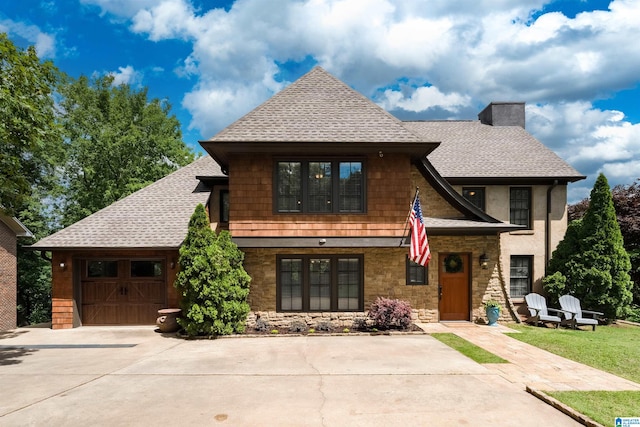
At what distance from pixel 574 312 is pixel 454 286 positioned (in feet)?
14.7

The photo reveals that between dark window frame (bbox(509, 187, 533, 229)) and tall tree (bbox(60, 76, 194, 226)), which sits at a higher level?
tall tree (bbox(60, 76, 194, 226))

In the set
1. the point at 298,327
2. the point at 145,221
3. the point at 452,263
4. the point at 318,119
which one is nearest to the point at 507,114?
the point at 452,263

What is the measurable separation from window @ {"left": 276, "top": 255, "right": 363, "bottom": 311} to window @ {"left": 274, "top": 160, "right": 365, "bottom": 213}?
173 cm

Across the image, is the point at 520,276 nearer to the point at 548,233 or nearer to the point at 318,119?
the point at 548,233

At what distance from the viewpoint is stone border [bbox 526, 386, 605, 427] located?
5.18 metres

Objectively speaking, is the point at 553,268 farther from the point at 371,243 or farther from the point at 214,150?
the point at 214,150

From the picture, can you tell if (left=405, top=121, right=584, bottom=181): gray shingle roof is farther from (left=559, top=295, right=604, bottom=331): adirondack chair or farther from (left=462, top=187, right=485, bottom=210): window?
(left=559, top=295, right=604, bottom=331): adirondack chair

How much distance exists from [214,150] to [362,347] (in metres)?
7.49

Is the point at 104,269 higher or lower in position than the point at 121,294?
higher

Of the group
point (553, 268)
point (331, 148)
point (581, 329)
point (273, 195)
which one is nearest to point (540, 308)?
point (581, 329)

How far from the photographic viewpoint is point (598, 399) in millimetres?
5996

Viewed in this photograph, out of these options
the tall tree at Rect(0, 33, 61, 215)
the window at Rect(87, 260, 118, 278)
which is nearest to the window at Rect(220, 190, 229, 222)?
the window at Rect(87, 260, 118, 278)

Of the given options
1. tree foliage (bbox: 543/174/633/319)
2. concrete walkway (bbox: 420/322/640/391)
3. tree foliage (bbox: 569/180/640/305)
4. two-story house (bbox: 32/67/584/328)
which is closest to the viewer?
concrete walkway (bbox: 420/322/640/391)

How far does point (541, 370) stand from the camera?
7.64 metres
